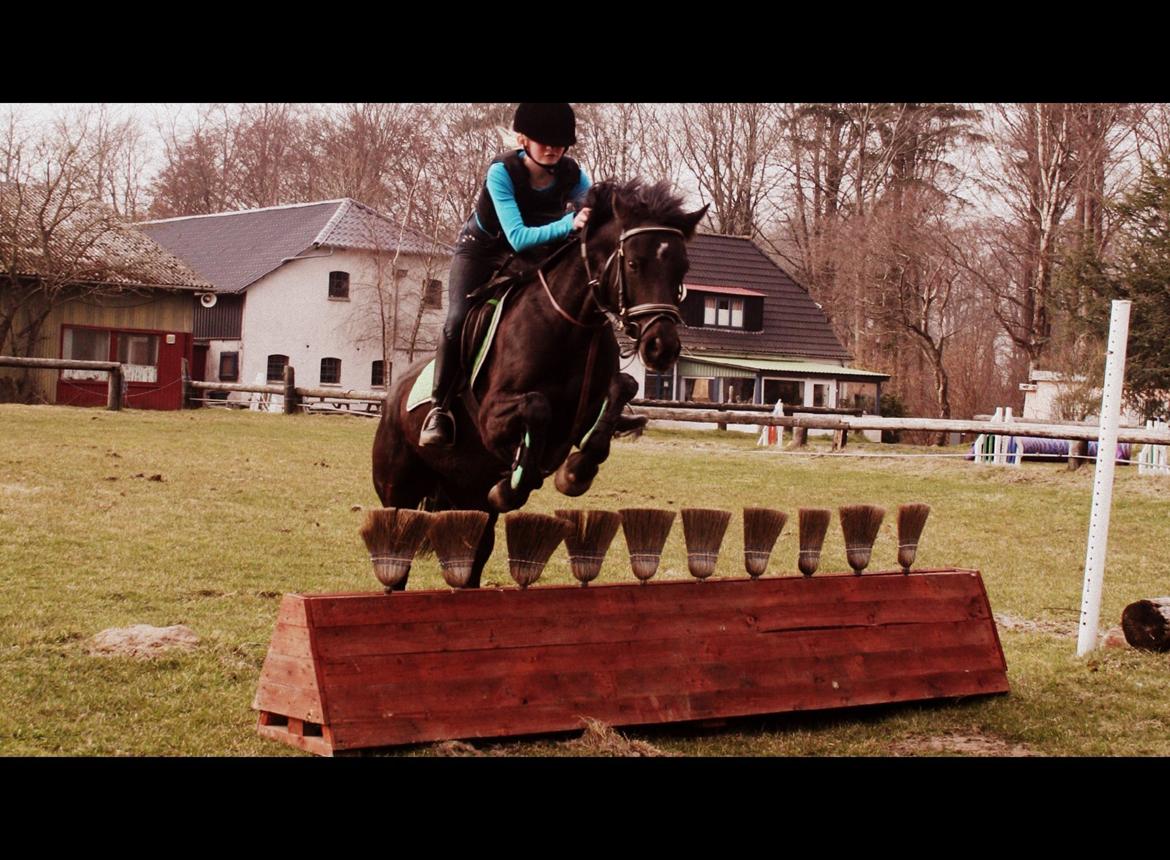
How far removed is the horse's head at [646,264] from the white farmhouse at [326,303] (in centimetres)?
3490

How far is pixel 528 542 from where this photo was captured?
18.6 ft

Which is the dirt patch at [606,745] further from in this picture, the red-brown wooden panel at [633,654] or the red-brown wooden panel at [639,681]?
the red-brown wooden panel at [633,654]

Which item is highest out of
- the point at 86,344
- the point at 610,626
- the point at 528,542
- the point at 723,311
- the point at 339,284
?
the point at 723,311

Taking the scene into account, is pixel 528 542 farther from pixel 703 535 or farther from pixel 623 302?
pixel 623 302

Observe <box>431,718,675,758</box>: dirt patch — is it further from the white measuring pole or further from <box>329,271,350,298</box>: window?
<box>329,271,350,298</box>: window

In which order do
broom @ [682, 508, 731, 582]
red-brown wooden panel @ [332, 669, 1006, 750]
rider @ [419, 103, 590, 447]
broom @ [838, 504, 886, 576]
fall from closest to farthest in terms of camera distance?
red-brown wooden panel @ [332, 669, 1006, 750] < broom @ [682, 508, 731, 582] < rider @ [419, 103, 590, 447] < broom @ [838, 504, 886, 576]

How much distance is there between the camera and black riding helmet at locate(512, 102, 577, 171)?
6.29m

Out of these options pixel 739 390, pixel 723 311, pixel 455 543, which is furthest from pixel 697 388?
pixel 455 543

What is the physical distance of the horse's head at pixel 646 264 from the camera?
18.5 feet

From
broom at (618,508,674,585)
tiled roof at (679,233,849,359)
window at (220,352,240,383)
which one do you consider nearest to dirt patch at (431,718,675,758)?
broom at (618,508,674,585)

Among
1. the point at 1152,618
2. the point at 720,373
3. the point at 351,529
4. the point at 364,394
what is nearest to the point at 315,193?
the point at 720,373

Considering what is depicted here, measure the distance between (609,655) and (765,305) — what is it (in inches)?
1549

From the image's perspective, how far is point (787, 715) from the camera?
625cm
